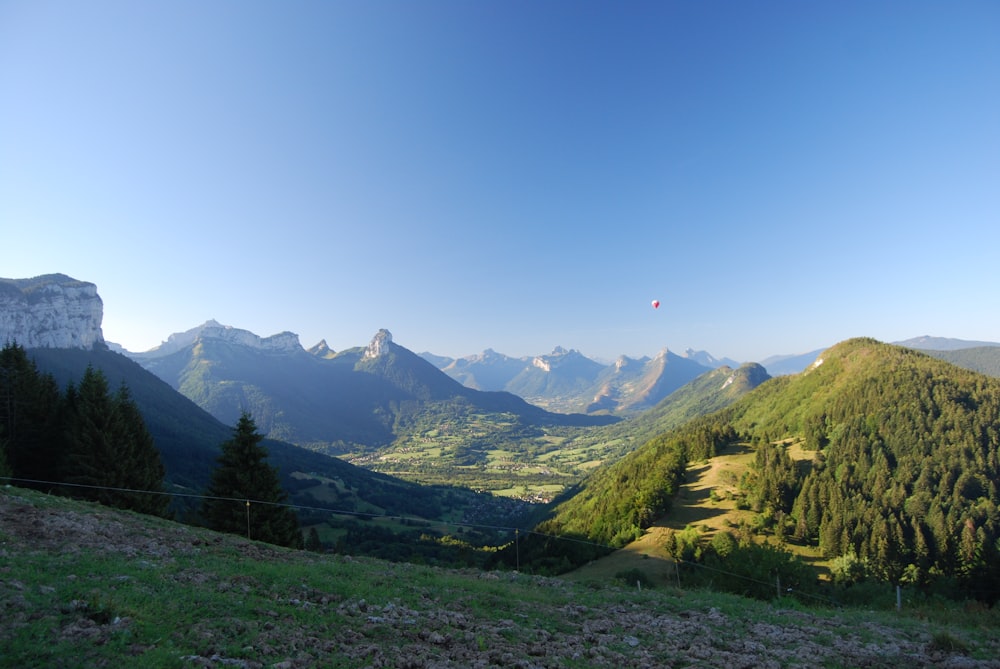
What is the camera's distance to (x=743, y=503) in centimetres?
7044

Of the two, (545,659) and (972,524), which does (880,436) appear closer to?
(972,524)

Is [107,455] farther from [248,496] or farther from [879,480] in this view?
[879,480]

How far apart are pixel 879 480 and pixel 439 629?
4085 inches

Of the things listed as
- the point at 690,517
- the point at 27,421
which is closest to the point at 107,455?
the point at 27,421

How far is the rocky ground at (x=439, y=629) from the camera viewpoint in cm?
820

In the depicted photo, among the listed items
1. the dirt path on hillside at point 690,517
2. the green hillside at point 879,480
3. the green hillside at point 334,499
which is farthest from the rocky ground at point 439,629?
the green hillside at point 334,499

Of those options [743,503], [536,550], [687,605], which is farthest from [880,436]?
[687,605]

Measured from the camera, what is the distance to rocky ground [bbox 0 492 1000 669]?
8.20 metres

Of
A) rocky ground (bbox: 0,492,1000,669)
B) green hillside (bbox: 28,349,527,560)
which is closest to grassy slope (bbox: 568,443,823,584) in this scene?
rocky ground (bbox: 0,492,1000,669)

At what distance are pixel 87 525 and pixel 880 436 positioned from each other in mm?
134540

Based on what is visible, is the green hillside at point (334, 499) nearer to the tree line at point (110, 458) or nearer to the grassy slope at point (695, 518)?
the grassy slope at point (695, 518)

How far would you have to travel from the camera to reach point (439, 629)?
10.7 meters

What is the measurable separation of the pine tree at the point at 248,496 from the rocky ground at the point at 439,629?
13028mm

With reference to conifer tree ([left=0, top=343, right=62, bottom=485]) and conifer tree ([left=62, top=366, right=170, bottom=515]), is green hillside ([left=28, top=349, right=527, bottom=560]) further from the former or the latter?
conifer tree ([left=62, top=366, right=170, bottom=515])
